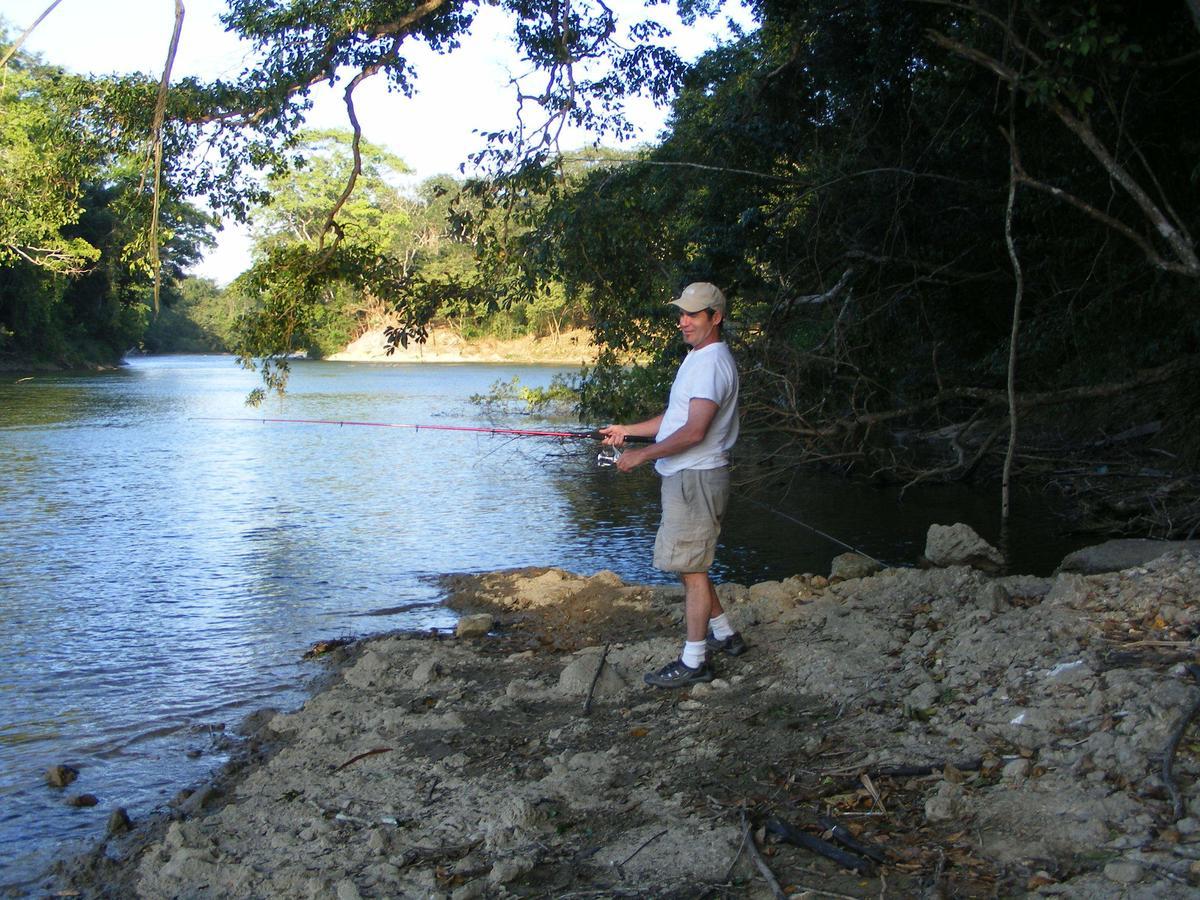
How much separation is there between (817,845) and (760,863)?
20 centimetres

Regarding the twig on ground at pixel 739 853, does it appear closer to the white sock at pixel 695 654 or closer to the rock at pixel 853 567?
the white sock at pixel 695 654

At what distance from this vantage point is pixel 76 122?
9.99 metres

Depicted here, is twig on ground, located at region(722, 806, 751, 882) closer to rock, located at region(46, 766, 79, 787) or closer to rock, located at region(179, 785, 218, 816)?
rock, located at region(179, 785, 218, 816)

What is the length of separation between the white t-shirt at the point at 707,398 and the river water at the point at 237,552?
2.69 m

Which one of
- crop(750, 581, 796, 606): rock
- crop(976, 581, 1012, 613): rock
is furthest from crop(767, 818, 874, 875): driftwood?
crop(750, 581, 796, 606): rock

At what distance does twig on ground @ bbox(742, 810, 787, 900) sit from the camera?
3.28m

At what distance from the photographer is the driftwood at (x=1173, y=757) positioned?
3.40 metres

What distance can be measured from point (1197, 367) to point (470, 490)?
28.8ft

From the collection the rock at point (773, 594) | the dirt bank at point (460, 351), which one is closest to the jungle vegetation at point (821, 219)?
the rock at point (773, 594)

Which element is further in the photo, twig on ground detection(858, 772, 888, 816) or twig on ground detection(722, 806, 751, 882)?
twig on ground detection(858, 772, 888, 816)

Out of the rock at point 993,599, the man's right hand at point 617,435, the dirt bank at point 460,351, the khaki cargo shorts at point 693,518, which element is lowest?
the rock at point 993,599

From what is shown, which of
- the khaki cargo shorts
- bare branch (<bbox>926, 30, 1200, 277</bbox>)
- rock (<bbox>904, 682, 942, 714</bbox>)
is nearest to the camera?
rock (<bbox>904, 682, 942, 714</bbox>)

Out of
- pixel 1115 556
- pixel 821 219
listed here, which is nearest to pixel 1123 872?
pixel 1115 556

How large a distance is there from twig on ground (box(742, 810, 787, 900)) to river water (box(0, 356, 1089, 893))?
270cm
